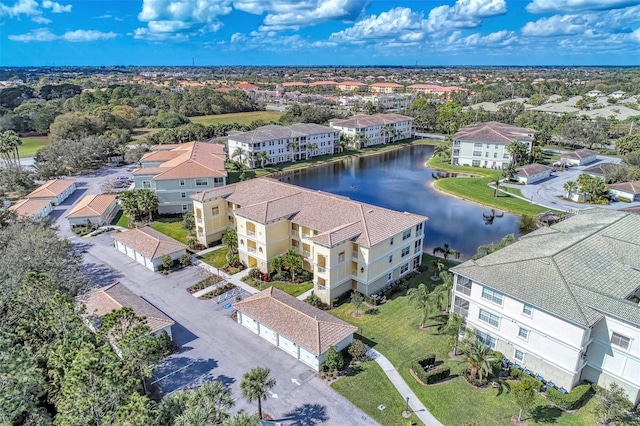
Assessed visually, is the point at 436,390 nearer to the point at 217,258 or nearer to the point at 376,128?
the point at 217,258

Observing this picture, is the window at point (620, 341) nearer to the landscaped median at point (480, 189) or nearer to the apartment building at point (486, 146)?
the landscaped median at point (480, 189)

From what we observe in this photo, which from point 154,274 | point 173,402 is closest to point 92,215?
point 154,274

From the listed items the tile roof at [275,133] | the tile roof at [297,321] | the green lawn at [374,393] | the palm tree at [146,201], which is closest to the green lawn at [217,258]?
the tile roof at [297,321]

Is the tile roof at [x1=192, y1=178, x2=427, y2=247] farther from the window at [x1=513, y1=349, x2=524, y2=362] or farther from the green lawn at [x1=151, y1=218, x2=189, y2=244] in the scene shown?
the window at [x1=513, y1=349, x2=524, y2=362]

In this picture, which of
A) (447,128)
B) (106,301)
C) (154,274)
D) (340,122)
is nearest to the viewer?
(106,301)

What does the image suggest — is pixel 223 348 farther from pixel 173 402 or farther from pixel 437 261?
pixel 437 261

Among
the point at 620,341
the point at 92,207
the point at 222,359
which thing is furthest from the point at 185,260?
the point at 620,341

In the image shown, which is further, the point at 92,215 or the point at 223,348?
the point at 92,215

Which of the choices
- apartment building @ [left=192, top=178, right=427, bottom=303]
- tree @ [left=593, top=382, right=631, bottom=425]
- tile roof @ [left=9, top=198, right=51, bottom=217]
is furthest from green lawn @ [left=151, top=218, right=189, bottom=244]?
tree @ [left=593, top=382, right=631, bottom=425]
